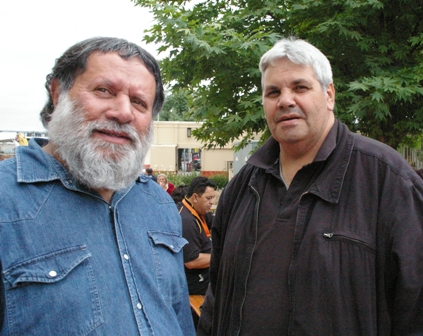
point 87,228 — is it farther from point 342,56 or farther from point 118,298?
point 342,56

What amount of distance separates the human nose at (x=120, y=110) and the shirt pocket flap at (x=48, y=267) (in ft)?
1.47

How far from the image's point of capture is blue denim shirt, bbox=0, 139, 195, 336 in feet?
3.91

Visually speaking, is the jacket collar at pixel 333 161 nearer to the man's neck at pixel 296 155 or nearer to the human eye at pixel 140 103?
the man's neck at pixel 296 155

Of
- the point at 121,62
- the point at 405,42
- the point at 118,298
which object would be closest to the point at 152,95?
the point at 121,62

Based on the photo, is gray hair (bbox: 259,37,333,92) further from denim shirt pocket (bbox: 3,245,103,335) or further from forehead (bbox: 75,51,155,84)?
denim shirt pocket (bbox: 3,245,103,335)

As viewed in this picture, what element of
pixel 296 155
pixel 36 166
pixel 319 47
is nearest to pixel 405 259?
pixel 296 155

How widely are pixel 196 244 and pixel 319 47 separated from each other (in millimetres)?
3672

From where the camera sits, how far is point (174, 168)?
102ft

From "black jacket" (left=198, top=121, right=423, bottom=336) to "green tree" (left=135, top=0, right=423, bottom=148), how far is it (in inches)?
156

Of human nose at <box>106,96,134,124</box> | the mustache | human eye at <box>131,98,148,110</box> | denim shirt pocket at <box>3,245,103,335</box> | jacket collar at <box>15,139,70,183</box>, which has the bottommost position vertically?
denim shirt pocket at <box>3,245,103,335</box>

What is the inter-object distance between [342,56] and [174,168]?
994 inches

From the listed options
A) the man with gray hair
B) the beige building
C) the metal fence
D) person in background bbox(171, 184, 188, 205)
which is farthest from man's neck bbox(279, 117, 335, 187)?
the beige building

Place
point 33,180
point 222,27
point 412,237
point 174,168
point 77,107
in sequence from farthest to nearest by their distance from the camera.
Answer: point 174,168, point 222,27, point 412,237, point 77,107, point 33,180

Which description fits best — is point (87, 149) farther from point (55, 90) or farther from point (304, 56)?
point (304, 56)
